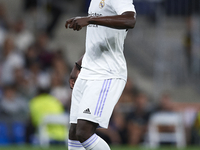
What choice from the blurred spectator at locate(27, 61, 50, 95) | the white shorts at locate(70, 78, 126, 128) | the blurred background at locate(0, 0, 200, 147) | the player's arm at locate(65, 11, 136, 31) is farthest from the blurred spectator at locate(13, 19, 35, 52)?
the player's arm at locate(65, 11, 136, 31)

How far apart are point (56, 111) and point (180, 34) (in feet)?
19.2

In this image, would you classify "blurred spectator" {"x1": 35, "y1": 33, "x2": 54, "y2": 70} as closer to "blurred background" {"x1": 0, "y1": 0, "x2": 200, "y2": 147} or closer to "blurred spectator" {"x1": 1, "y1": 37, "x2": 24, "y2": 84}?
"blurred background" {"x1": 0, "y1": 0, "x2": 200, "y2": 147}

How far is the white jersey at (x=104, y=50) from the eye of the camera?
16.4ft

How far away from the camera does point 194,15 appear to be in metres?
14.4

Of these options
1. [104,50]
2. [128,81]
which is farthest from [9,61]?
[104,50]

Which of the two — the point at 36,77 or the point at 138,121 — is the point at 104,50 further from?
the point at 36,77

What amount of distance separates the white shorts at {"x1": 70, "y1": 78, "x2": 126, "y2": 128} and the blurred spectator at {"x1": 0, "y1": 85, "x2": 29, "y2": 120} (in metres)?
6.58

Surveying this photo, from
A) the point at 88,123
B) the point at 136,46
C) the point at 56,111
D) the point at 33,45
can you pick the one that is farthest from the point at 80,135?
the point at 136,46

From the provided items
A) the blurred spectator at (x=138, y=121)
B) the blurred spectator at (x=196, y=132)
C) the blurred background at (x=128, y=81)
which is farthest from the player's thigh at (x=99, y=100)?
the blurred spectator at (x=196, y=132)

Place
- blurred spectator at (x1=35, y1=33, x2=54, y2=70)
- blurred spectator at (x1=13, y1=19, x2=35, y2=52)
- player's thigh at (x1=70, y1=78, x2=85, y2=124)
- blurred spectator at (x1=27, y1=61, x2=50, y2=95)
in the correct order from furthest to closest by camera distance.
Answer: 1. blurred spectator at (x1=13, y1=19, x2=35, y2=52)
2. blurred spectator at (x1=35, y1=33, x2=54, y2=70)
3. blurred spectator at (x1=27, y1=61, x2=50, y2=95)
4. player's thigh at (x1=70, y1=78, x2=85, y2=124)

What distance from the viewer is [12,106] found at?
453 inches

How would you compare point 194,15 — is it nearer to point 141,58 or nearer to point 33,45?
point 141,58

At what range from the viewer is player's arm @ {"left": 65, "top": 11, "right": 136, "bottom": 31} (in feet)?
14.7

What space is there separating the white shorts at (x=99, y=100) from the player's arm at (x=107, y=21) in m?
0.68
